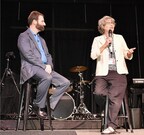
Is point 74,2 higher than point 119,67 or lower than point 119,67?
higher

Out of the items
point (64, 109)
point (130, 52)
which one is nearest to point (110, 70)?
point (130, 52)

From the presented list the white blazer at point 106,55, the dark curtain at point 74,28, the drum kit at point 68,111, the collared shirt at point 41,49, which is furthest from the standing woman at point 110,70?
the dark curtain at point 74,28

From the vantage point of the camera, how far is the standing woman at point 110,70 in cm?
330

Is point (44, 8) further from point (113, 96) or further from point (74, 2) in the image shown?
point (113, 96)

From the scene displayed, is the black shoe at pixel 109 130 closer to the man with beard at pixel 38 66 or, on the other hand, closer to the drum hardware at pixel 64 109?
the man with beard at pixel 38 66

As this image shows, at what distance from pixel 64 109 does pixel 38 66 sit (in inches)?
89.6

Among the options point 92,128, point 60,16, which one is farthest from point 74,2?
point 92,128

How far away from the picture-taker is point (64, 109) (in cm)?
545

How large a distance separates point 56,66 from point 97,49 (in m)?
3.26

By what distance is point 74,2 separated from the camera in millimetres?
6707

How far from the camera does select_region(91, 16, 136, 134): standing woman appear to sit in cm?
330

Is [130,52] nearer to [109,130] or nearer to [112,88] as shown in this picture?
[112,88]

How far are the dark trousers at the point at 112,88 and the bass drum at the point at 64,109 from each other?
2101mm

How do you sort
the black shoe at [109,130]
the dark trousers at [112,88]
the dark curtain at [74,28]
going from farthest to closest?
1. the dark curtain at [74,28]
2. the dark trousers at [112,88]
3. the black shoe at [109,130]
